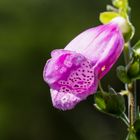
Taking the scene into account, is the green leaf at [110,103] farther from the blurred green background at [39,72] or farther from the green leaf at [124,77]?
the blurred green background at [39,72]

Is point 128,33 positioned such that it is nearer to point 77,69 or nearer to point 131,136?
point 77,69

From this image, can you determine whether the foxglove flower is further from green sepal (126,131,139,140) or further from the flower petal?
green sepal (126,131,139,140)

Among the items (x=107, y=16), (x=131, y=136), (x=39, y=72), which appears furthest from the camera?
(x=39, y=72)

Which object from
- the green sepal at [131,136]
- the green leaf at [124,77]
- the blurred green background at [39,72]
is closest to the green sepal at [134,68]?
the green leaf at [124,77]

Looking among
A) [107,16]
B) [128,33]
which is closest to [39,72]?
[107,16]

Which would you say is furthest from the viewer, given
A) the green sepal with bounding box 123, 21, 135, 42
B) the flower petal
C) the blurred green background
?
the blurred green background

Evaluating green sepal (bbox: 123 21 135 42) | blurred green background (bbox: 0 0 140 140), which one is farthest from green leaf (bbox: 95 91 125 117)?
blurred green background (bbox: 0 0 140 140)
